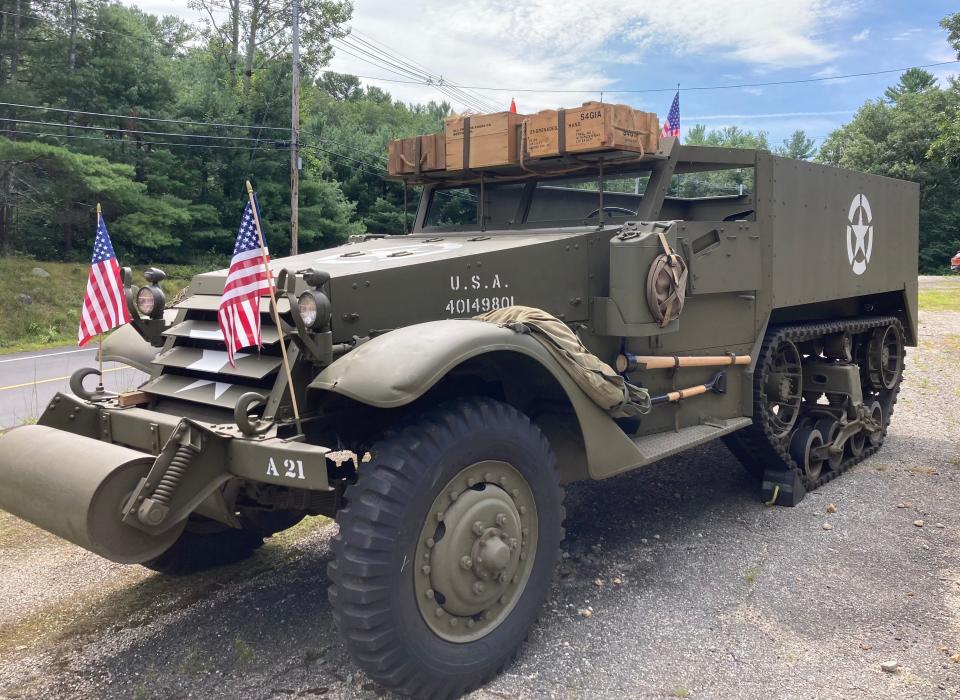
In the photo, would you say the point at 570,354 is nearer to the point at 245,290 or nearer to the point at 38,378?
the point at 245,290

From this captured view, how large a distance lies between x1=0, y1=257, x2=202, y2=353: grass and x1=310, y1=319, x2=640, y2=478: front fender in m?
13.8

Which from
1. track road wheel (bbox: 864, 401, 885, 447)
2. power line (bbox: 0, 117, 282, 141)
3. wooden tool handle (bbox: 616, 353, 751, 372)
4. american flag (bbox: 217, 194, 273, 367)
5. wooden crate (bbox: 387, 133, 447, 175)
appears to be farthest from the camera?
power line (bbox: 0, 117, 282, 141)

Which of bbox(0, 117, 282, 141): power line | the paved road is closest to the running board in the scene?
the paved road

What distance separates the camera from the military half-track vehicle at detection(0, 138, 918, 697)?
281 cm

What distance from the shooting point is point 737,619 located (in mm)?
3639

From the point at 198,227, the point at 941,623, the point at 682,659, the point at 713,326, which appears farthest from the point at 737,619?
the point at 198,227

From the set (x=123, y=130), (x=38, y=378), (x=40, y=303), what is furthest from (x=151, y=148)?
(x=38, y=378)

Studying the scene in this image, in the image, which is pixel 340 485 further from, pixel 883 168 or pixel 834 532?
pixel 883 168

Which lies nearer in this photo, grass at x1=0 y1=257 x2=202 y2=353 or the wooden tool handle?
the wooden tool handle

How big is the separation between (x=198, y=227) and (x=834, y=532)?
19838mm

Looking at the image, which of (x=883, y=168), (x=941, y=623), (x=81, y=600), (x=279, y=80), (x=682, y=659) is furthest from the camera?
(x=883, y=168)

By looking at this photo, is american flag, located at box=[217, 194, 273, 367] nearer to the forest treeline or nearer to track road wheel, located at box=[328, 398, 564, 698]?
track road wheel, located at box=[328, 398, 564, 698]

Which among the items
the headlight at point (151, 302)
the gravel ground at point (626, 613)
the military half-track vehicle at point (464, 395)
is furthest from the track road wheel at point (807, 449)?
the headlight at point (151, 302)

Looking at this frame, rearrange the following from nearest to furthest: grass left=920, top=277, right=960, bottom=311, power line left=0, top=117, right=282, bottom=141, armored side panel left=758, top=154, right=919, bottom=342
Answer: armored side panel left=758, top=154, right=919, bottom=342 < grass left=920, top=277, right=960, bottom=311 < power line left=0, top=117, right=282, bottom=141
